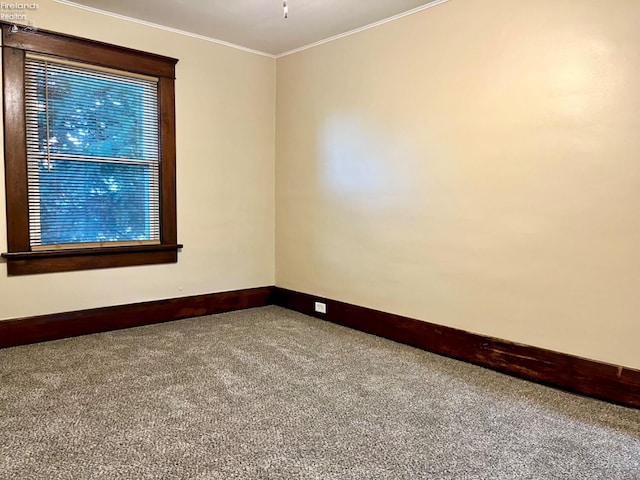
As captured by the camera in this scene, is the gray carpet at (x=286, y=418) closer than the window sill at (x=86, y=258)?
Yes

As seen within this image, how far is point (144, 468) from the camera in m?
1.82

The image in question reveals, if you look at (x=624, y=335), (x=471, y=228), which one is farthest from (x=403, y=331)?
(x=624, y=335)

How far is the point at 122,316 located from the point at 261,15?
8.94 ft

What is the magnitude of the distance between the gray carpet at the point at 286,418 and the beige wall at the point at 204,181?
1.60ft

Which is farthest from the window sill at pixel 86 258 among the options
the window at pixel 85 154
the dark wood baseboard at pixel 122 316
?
the dark wood baseboard at pixel 122 316

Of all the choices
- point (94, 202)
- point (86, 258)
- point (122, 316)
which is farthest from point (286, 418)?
point (94, 202)

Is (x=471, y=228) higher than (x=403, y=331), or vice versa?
(x=471, y=228)

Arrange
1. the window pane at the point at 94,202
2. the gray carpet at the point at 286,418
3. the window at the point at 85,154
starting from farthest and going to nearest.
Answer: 1. the window pane at the point at 94,202
2. the window at the point at 85,154
3. the gray carpet at the point at 286,418

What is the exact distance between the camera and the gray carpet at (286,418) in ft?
6.11

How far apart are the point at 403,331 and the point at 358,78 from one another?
2.15 metres

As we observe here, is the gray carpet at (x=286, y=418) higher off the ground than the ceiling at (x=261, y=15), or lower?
lower

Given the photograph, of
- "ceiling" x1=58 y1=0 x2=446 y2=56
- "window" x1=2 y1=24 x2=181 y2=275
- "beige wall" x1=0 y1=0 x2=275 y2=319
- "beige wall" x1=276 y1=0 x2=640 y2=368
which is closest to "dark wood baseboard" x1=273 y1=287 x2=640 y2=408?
Result: "beige wall" x1=276 y1=0 x2=640 y2=368

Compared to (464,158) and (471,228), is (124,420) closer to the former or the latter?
(471,228)

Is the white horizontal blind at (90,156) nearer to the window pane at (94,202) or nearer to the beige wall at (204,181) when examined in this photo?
the window pane at (94,202)
